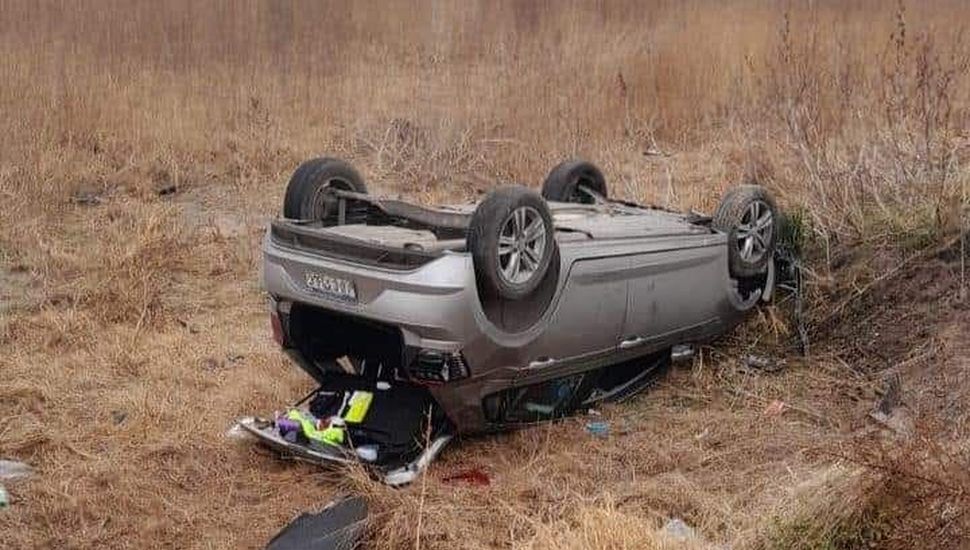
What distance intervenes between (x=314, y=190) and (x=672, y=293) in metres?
1.76

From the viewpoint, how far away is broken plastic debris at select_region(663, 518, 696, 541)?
3.71m

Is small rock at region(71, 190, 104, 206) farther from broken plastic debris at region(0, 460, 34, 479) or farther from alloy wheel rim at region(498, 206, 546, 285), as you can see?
alloy wheel rim at region(498, 206, 546, 285)

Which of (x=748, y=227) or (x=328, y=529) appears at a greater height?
(x=748, y=227)

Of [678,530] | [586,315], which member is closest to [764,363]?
[586,315]

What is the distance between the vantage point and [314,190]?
5266 mm

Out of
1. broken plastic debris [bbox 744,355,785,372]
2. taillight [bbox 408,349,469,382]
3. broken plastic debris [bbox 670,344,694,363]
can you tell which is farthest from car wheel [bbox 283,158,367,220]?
broken plastic debris [bbox 744,355,785,372]

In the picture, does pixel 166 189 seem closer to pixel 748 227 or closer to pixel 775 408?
pixel 748 227

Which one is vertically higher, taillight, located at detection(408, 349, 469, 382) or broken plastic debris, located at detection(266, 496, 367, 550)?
taillight, located at detection(408, 349, 469, 382)

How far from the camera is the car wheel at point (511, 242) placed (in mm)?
4375

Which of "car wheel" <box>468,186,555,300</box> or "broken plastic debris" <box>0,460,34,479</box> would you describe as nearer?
"car wheel" <box>468,186,555,300</box>

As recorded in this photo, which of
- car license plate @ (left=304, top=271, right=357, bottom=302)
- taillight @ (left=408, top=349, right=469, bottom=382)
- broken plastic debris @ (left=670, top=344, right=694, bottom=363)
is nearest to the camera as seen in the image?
taillight @ (left=408, top=349, right=469, bottom=382)

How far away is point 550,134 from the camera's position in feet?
33.7

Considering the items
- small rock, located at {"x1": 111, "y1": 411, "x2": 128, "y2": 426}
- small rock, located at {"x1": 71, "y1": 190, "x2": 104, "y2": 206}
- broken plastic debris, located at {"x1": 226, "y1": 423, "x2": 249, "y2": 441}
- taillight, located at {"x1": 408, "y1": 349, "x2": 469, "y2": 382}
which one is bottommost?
small rock, located at {"x1": 111, "y1": 411, "x2": 128, "y2": 426}

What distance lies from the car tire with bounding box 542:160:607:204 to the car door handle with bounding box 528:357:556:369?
167cm
